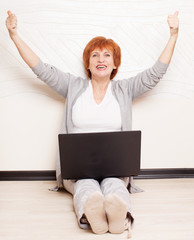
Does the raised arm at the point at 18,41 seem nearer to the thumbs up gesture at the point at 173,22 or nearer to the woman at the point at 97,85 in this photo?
the woman at the point at 97,85

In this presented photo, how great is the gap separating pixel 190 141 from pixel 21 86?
3.91 ft

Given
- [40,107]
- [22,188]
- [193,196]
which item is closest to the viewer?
[193,196]

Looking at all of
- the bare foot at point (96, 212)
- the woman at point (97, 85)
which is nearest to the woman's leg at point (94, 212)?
the bare foot at point (96, 212)

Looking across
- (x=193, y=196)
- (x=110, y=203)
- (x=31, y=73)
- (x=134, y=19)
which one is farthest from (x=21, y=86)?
(x=193, y=196)

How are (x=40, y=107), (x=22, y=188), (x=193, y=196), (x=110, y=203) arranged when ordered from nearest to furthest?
(x=110, y=203) < (x=193, y=196) < (x=22, y=188) < (x=40, y=107)

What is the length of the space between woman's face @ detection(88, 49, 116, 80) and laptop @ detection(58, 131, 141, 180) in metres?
0.44

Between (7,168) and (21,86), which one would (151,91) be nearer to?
(21,86)

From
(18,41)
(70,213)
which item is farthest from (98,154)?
(18,41)

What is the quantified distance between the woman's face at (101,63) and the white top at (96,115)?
0.14 meters

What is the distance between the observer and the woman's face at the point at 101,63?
1.86 m

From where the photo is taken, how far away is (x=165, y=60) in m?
1.85

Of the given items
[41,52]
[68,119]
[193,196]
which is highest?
[41,52]

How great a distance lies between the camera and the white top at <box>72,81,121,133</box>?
72.3 inches

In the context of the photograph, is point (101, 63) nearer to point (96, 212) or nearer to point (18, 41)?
point (18, 41)
